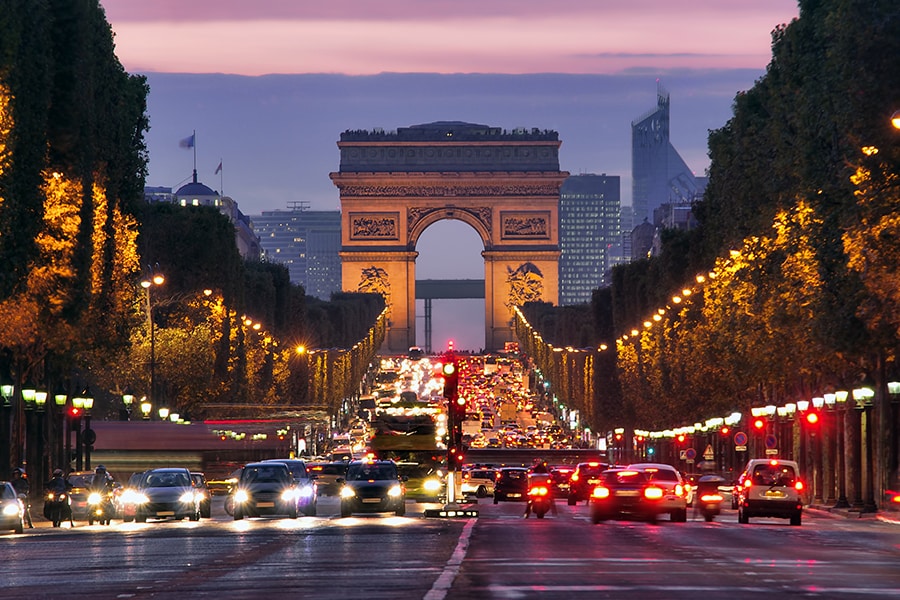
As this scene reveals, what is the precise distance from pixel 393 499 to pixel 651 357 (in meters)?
55.5

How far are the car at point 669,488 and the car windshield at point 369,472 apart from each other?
856 centimetres

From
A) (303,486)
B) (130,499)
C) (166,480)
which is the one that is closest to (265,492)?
(303,486)

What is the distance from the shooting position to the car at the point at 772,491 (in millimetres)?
47125

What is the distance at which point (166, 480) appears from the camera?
52.0 metres

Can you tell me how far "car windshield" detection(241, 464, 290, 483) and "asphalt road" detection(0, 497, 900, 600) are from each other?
7.94 meters

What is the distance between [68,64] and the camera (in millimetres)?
58531

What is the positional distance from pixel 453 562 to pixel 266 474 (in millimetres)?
26269

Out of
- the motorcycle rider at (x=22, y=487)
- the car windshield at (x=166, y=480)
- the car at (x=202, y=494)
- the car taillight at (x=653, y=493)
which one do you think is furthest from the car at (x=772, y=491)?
the motorcycle rider at (x=22, y=487)

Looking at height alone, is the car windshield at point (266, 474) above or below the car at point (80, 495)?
above

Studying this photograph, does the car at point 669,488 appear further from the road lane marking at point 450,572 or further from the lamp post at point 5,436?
the lamp post at point 5,436

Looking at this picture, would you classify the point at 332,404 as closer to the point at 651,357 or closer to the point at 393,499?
the point at 651,357

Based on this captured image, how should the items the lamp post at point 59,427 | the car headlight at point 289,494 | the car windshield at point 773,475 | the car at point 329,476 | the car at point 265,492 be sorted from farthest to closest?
1. the car at point 329,476
2. the lamp post at point 59,427
3. the car headlight at point 289,494
4. the car at point 265,492
5. the car windshield at point 773,475

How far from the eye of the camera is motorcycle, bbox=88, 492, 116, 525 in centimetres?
5431

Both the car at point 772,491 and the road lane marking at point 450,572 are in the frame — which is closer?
the road lane marking at point 450,572
